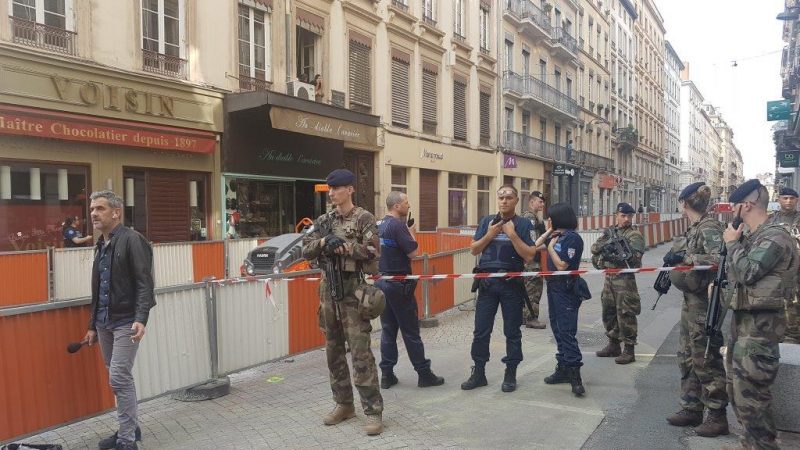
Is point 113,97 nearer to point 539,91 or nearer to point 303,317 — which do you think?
point 303,317

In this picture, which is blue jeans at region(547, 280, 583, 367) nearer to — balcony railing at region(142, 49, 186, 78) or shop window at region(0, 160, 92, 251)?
shop window at region(0, 160, 92, 251)

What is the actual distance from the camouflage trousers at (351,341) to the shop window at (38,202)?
365 inches

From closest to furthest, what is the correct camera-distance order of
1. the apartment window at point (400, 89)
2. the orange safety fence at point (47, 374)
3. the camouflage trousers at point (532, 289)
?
the orange safety fence at point (47, 374) → the camouflage trousers at point (532, 289) → the apartment window at point (400, 89)

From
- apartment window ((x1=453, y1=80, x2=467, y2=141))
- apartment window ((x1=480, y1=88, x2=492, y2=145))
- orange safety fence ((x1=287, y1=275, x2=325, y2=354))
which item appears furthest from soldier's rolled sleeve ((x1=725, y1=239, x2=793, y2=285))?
apartment window ((x1=480, y1=88, x2=492, y2=145))

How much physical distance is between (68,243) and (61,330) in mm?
8840

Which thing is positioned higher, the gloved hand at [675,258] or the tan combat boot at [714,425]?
the gloved hand at [675,258]

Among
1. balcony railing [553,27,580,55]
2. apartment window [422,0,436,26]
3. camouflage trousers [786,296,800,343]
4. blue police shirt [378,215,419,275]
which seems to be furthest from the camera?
balcony railing [553,27,580,55]

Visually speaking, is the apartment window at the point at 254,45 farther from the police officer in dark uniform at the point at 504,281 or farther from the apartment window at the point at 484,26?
the apartment window at the point at 484,26

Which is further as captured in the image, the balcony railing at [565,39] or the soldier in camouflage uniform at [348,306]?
the balcony railing at [565,39]

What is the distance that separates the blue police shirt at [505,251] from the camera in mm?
5227

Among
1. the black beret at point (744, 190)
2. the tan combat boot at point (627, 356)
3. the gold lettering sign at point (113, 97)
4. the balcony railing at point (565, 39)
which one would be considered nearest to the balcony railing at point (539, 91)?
the balcony railing at point (565, 39)

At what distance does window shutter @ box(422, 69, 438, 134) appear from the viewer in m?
22.4

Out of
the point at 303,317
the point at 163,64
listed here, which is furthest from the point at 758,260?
the point at 163,64

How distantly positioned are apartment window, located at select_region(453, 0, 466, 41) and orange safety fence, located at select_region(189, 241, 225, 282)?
16885mm
